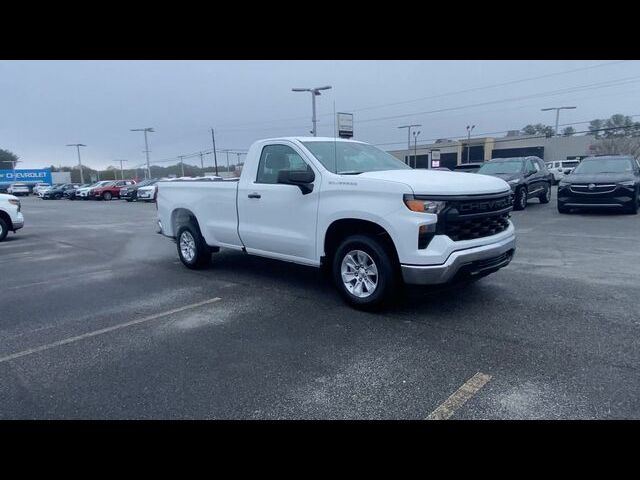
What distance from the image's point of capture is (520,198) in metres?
15.1

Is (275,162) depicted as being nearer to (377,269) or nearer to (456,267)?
(377,269)

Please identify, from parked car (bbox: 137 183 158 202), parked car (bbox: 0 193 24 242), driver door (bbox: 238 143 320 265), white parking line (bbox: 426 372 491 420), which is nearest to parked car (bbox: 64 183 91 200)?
parked car (bbox: 137 183 158 202)

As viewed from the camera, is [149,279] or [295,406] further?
[149,279]

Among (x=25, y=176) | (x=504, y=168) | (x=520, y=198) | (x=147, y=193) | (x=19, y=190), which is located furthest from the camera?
(x=25, y=176)

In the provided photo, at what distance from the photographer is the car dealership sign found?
67.2 meters

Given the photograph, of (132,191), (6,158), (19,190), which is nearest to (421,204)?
(132,191)

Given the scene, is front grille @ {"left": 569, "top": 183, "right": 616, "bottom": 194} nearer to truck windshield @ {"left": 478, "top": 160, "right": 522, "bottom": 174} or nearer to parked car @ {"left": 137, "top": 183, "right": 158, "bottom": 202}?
truck windshield @ {"left": 478, "top": 160, "right": 522, "bottom": 174}

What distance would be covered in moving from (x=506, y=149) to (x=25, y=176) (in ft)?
238

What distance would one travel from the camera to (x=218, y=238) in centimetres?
718

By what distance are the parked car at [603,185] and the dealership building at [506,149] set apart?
45.6 meters

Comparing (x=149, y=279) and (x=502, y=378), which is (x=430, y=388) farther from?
(x=149, y=279)
